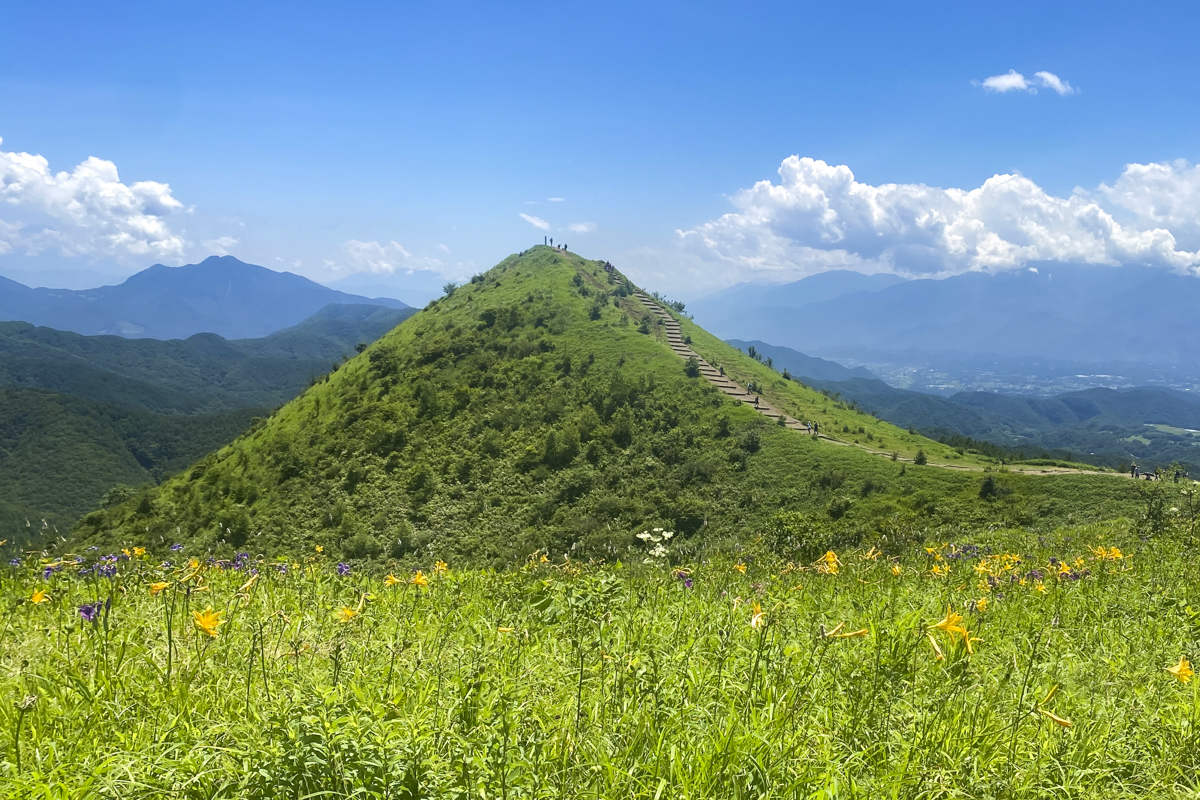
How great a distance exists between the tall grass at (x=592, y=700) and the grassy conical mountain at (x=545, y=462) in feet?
105

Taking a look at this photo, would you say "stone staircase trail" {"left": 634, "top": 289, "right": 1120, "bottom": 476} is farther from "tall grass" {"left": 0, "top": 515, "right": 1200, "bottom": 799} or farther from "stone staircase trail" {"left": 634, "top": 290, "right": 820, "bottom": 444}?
"tall grass" {"left": 0, "top": 515, "right": 1200, "bottom": 799}

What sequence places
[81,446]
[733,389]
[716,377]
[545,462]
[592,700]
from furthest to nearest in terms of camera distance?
[81,446] < [716,377] < [733,389] < [545,462] < [592,700]

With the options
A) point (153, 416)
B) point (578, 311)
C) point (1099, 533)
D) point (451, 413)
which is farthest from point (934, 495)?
point (153, 416)

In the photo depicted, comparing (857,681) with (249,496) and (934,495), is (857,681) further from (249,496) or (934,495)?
(249,496)

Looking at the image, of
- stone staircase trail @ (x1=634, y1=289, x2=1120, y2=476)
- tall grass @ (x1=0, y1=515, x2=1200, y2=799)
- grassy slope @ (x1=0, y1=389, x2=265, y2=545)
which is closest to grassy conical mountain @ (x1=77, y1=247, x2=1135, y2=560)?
stone staircase trail @ (x1=634, y1=289, x2=1120, y2=476)

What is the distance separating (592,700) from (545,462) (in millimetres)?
52002

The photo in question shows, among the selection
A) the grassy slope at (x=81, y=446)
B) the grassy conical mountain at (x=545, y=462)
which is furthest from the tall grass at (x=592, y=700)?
the grassy slope at (x=81, y=446)

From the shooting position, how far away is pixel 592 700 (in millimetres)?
3154

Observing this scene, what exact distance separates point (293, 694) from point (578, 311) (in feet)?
252

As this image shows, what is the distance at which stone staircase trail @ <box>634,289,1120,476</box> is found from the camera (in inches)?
1698

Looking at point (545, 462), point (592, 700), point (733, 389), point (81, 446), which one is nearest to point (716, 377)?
point (733, 389)

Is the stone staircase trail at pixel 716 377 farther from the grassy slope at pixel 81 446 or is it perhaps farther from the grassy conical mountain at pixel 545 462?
the grassy slope at pixel 81 446

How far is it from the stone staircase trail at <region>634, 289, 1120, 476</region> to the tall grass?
4395cm

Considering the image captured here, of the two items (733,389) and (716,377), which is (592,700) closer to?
(733,389)
